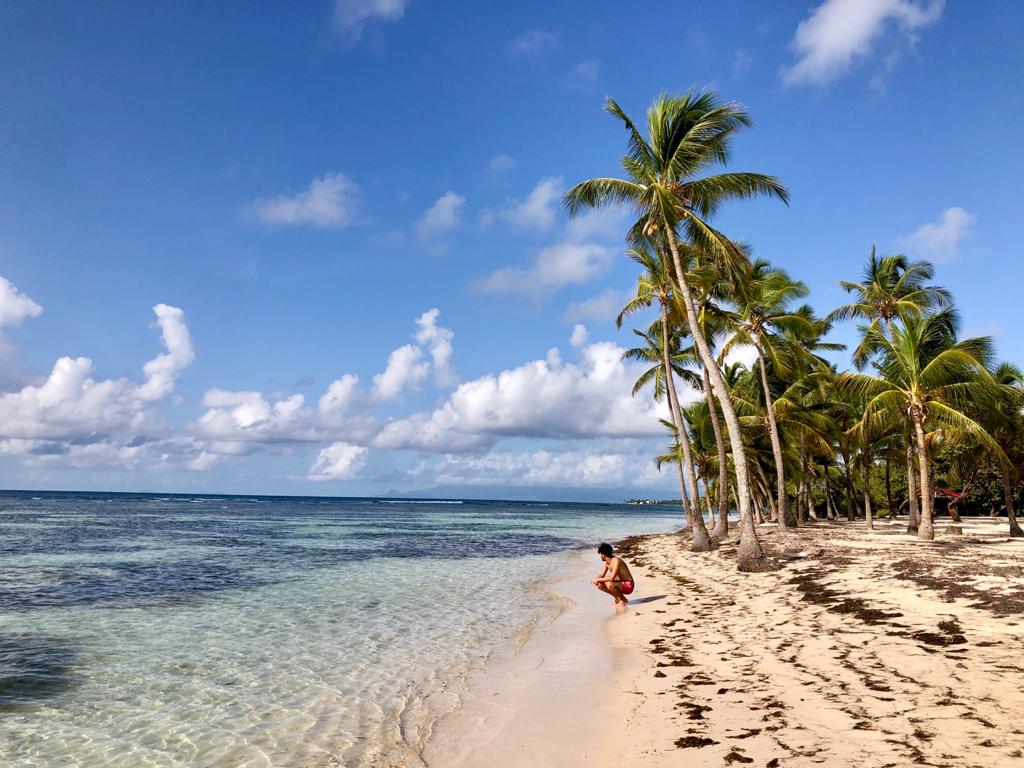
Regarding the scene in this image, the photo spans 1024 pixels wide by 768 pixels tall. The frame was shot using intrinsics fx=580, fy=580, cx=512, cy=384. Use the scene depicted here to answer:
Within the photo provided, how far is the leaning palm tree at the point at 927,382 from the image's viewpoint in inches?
787

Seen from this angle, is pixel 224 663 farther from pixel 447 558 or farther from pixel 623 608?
pixel 447 558

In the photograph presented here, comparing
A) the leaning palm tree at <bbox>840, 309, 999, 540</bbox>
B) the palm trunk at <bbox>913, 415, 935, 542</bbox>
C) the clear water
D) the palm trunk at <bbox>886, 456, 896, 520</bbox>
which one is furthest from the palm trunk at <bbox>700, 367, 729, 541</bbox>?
the palm trunk at <bbox>886, 456, 896, 520</bbox>

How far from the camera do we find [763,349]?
27.2m

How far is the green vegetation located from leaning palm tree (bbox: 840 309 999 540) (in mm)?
53

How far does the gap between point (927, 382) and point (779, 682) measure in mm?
Result: 18029

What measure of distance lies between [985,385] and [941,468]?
3531 cm

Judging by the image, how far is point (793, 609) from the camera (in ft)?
35.7

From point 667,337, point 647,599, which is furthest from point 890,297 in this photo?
point 647,599

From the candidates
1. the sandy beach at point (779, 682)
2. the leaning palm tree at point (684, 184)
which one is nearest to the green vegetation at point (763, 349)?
the leaning palm tree at point (684, 184)

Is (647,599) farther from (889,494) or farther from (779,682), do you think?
(889,494)

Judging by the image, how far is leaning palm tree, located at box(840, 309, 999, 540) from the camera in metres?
20.0

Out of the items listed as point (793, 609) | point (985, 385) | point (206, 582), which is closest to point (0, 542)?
point (206, 582)

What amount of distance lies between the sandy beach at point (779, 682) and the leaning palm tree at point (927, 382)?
8.28m

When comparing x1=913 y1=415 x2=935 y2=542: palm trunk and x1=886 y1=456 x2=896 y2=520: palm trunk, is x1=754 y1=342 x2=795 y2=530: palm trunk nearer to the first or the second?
x1=913 y1=415 x2=935 y2=542: palm trunk
